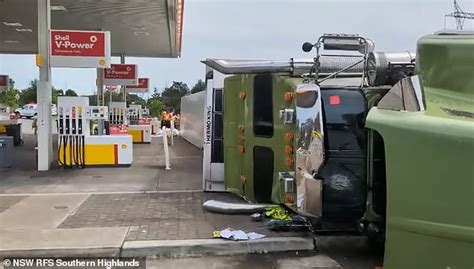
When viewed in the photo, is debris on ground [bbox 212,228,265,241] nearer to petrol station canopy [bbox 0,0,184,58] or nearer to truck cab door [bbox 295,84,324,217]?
truck cab door [bbox 295,84,324,217]

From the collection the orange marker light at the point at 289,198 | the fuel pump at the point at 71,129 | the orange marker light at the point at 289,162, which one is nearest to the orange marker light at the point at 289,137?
the orange marker light at the point at 289,162

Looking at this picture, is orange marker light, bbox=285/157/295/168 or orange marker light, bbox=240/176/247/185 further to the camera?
orange marker light, bbox=240/176/247/185

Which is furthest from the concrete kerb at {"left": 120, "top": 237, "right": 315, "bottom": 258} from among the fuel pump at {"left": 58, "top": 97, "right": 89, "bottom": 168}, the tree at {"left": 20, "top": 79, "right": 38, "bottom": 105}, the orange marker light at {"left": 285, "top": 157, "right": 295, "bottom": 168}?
the tree at {"left": 20, "top": 79, "right": 38, "bottom": 105}

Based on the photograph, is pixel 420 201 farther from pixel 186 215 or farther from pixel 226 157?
pixel 226 157

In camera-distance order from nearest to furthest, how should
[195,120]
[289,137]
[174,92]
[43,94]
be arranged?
[289,137], [43,94], [195,120], [174,92]

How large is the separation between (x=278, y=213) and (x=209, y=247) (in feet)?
5.14

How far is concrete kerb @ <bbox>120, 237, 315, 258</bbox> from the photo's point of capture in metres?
6.18

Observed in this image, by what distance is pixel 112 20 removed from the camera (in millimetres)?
20266

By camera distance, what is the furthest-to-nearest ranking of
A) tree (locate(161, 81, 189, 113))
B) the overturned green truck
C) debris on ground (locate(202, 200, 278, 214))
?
tree (locate(161, 81, 189, 113)) < debris on ground (locate(202, 200, 278, 214)) < the overturned green truck

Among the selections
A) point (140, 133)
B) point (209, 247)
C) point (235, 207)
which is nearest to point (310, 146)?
point (209, 247)

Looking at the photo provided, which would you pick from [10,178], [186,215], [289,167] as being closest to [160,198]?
[186,215]

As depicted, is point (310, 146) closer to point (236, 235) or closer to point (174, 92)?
point (236, 235)

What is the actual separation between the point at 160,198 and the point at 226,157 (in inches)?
54.5

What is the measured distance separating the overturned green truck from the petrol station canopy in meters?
8.91
